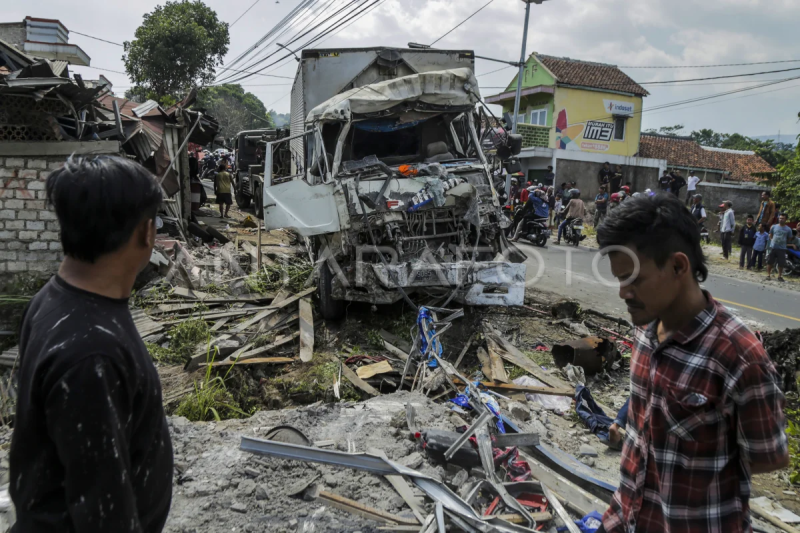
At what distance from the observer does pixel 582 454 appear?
13.3ft

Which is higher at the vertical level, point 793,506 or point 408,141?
point 408,141

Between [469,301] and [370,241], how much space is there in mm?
1321

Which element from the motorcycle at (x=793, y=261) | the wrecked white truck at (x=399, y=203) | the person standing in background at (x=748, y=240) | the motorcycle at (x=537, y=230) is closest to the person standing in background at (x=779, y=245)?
the motorcycle at (x=793, y=261)

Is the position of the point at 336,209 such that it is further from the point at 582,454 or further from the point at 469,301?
the point at 582,454

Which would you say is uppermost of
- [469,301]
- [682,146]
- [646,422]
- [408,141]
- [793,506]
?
[682,146]

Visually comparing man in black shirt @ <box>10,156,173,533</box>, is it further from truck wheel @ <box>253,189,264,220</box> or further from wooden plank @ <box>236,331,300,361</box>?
truck wheel @ <box>253,189,264,220</box>

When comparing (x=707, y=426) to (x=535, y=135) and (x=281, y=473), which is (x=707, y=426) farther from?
(x=535, y=135)

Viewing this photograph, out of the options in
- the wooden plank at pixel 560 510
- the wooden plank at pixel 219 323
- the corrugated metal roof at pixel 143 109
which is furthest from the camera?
the corrugated metal roof at pixel 143 109

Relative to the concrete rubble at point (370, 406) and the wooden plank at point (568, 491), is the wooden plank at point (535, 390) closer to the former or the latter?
the concrete rubble at point (370, 406)

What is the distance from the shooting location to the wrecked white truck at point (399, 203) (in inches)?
242

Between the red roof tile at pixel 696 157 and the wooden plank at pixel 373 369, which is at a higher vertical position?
the red roof tile at pixel 696 157

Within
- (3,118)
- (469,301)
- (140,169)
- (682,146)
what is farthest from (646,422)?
(682,146)

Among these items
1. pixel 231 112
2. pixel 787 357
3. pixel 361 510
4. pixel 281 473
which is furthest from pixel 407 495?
pixel 231 112

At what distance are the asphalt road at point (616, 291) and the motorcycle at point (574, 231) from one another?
2524 millimetres
